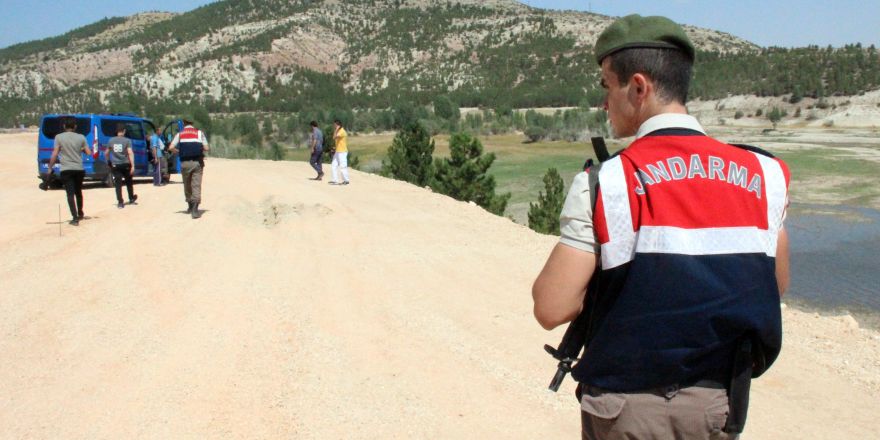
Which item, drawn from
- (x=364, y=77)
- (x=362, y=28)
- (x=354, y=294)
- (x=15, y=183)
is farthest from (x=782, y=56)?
(x=354, y=294)

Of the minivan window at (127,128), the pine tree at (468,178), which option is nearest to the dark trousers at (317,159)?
the pine tree at (468,178)

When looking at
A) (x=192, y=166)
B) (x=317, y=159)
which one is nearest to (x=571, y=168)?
(x=317, y=159)

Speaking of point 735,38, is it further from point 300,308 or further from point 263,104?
point 300,308

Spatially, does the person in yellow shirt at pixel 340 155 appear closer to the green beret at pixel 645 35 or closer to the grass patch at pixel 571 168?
the grass patch at pixel 571 168

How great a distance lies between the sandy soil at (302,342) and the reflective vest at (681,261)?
3517 millimetres

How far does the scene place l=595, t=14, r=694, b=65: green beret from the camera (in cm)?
223

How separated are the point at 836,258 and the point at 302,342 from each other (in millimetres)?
16277

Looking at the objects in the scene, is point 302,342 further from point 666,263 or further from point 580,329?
point 666,263

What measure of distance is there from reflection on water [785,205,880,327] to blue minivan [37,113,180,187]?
16388 mm

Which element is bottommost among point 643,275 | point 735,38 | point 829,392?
point 829,392

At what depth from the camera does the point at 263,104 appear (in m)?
97.1

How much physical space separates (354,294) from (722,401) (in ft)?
22.4

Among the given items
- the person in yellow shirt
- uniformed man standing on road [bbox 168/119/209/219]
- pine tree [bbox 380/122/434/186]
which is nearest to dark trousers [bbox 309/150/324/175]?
the person in yellow shirt

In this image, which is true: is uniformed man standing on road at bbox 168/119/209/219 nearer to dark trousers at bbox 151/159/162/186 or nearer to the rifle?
dark trousers at bbox 151/159/162/186
